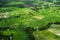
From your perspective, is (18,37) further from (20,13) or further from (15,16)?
(20,13)

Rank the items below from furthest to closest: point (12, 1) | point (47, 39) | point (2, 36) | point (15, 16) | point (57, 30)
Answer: point (12, 1)
point (15, 16)
point (57, 30)
point (2, 36)
point (47, 39)

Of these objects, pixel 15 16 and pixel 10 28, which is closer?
pixel 10 28

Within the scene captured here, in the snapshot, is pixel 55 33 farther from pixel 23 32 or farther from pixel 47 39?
pixel 23 32

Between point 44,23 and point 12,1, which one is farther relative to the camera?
point 12,1

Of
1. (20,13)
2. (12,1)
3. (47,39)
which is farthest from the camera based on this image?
(12,1)

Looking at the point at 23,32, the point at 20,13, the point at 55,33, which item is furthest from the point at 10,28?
the point at 20,13

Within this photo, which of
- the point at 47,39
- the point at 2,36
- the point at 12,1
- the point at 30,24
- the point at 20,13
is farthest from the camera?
the point at 12,1

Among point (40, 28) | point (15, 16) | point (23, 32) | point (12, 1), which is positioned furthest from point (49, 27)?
point (12, 1)

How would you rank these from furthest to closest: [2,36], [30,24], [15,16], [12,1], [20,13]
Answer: [12,1], [20,13], [15,16], [30,24], [2,36]

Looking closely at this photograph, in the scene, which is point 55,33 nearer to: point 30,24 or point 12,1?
point 30,24
